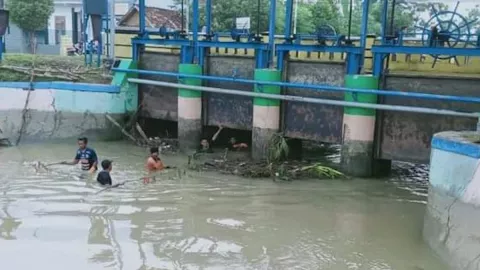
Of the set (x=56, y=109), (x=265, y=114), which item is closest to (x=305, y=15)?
(x=56, y=109)

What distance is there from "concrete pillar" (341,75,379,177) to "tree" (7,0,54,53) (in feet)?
83.2

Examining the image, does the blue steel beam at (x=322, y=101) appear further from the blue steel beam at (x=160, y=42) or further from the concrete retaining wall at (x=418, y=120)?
the blue steel beam at (x=160, y=42)

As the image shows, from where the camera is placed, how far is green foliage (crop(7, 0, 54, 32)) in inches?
1303

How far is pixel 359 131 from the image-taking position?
11.9 metres

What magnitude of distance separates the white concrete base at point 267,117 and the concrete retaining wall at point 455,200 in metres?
5.99

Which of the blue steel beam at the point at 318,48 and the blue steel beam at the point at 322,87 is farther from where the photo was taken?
the blue steel beam at the point at 318,48

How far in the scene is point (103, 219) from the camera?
8914 mm

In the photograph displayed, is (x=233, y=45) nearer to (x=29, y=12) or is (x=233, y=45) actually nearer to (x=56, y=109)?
(x=56, y=109)

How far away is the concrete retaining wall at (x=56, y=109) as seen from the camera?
50.2ft

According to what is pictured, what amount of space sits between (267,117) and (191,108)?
2.45 meters

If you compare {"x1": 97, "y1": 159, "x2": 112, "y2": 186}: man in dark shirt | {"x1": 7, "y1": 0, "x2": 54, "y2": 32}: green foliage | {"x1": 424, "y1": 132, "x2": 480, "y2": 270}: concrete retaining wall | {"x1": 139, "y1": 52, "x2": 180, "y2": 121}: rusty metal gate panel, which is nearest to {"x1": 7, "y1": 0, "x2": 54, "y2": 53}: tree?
{"x1": 7, "y1": 0, "x2": 54, "y2": 32}: green foliage

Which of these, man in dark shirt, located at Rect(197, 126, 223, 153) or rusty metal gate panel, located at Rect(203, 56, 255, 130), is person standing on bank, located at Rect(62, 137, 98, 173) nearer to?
man in dark shirt, located at Rect(197, 126, 223, 153)

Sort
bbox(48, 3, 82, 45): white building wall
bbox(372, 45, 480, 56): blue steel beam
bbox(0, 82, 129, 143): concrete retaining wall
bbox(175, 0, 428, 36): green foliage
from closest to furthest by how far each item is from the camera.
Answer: bbox(372, 45, 480, 56): blue steel beam < bbox(0, 82, 129, 143): concrete retaining wall < bbox(175, 0, 428, 36): green foliage < bbox(48, 3, 82, 45): white building wall

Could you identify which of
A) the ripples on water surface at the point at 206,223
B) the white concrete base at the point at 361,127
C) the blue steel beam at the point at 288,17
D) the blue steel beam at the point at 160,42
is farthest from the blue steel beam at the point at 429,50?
the blue steel beam at the point at 160,42
